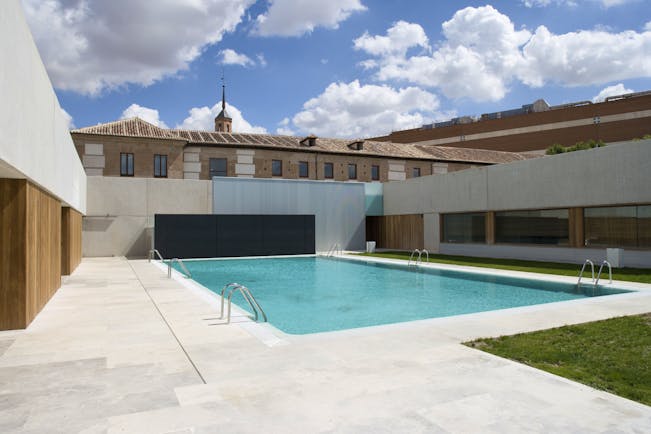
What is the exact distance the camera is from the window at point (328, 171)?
35812 millimetres

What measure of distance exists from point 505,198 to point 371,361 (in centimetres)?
1661

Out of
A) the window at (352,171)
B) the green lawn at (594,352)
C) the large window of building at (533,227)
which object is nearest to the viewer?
the green lawn at (594,352)

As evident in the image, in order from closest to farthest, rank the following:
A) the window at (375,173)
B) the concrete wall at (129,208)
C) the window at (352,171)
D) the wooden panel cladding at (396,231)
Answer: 1. the concrete wall at (129,208)
2. the wooden panel cladding at (396,231)
3. the window at (352,171)
4. the window at (375,173)

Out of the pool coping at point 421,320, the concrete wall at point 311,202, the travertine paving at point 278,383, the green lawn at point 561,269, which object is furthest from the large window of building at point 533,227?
the travertine paving at point 278,383

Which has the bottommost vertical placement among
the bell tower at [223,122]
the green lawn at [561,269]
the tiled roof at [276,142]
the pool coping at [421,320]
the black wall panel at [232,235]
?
the pool coping at [421,320]

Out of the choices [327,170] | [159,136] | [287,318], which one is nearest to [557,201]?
[287,318]

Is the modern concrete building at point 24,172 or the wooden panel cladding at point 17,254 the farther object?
the wooden panel cladding at point 17,254

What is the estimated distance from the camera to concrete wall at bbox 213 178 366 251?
2425 cm

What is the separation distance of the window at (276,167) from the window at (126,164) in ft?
31.0

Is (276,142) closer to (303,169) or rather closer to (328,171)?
(303,169)

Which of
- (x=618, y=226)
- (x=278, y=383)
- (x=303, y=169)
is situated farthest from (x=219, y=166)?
(x=278, y=383)

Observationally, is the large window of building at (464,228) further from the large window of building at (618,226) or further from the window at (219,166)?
the window at (219,166)

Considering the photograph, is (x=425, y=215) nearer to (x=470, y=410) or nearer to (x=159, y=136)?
(x=159, y=136)

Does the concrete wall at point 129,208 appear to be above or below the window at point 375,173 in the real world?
below
